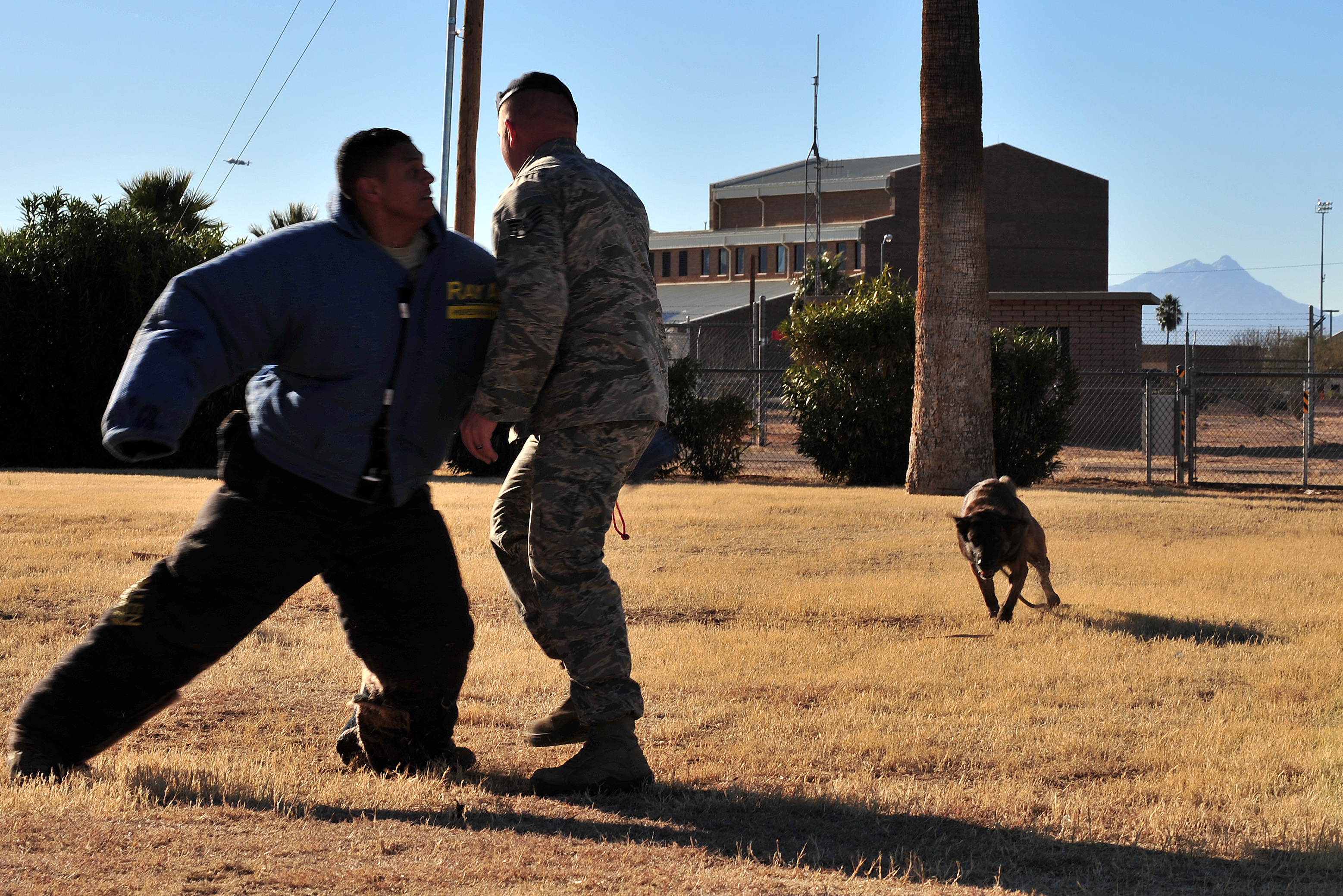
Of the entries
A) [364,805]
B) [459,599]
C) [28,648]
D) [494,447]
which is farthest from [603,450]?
[28,648]

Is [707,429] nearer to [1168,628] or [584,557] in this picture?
[1168,628]

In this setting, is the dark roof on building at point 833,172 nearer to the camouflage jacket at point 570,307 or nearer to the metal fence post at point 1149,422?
the metal fence post at point 1149,422

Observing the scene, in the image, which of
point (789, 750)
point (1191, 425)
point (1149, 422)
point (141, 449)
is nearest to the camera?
point (141, 449)

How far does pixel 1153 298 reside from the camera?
31.7m

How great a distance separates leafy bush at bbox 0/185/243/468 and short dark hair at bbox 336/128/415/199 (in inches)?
611

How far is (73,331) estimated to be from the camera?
1852 cm

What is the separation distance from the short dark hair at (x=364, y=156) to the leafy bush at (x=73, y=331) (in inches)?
611

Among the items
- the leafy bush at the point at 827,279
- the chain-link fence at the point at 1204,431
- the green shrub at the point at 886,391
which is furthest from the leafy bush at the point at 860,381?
the leafy bush at the point at 827,279

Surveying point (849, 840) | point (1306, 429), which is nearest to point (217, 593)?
point (849, 840)

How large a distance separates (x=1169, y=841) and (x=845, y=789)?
971mm

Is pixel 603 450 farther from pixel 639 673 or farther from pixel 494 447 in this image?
pixel 639 673

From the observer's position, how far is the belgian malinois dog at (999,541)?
682cm

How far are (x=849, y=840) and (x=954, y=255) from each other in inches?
425

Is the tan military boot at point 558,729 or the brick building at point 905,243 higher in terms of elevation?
the brick building at point 905,243
